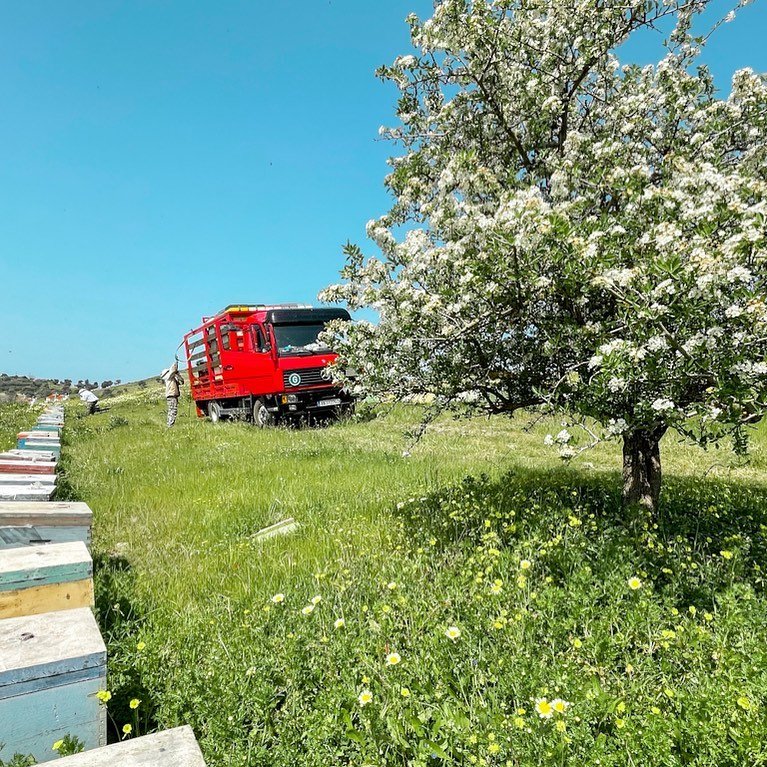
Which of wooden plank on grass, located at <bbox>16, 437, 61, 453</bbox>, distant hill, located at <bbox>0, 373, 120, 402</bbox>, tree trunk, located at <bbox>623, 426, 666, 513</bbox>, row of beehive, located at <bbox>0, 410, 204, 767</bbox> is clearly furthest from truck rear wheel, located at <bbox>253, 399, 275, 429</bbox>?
distant hill, located at <bbox>0, 373, 120, 402</bbox>

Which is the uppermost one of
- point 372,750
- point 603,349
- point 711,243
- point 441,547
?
point 711,243

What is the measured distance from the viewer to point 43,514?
429 cm

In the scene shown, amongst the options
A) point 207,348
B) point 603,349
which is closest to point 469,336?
point 603,349

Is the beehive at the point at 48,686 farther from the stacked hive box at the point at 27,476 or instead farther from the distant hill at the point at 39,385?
the distant hill at the point at 39,385

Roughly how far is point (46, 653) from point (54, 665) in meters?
0.08

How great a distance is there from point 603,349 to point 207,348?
66.7 ft

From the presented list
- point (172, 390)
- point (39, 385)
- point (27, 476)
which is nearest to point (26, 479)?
point (27, 476)

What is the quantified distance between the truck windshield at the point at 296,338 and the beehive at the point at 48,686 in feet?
44.0

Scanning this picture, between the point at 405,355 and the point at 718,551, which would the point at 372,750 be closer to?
the point at 405,355

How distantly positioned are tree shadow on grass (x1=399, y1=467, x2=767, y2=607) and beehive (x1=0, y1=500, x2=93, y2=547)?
304 centimetres

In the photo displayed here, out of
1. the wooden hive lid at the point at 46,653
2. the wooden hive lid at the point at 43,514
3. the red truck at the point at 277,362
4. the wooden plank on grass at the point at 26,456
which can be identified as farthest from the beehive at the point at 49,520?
the red truck at the point at 277,362

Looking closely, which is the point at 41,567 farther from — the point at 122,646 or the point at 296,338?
the point at 296,338

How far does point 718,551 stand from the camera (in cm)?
524

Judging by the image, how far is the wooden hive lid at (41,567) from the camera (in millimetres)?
3125
